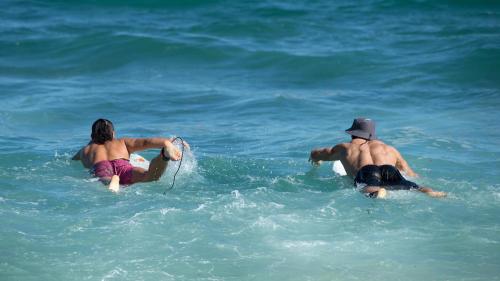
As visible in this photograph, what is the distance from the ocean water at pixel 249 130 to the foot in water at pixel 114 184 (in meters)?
0.10

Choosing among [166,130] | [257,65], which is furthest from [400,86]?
[166,130]

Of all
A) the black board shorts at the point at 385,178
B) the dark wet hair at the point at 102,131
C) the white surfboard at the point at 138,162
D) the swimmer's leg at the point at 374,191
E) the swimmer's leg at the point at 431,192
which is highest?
the dark wet hair at the point at 102,131

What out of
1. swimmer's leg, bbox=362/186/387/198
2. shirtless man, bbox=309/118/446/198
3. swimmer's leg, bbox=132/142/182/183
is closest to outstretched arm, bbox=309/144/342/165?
shirtless man, bbox=309/118/446/198

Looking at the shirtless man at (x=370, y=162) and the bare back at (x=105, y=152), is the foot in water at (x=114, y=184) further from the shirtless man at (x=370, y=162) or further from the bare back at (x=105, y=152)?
the shirtless man at (x=370, y=162)

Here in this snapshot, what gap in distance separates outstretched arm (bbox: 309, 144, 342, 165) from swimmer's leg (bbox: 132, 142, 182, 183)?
1.88 m

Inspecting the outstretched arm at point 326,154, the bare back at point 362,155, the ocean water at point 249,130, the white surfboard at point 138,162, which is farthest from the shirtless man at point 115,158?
the bare back at point 362,155

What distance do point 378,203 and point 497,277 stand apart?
2.16 m

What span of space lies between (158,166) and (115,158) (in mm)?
838

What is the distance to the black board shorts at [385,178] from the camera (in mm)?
9938

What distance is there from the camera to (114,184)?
10117 mm

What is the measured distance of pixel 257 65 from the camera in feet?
63.8

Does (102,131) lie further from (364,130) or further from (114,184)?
(364,130)

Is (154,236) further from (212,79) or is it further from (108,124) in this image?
(212,79)

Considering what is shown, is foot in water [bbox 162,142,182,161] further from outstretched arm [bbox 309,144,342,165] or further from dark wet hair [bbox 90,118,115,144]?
outstretched arm [bbox 309,144,342,165]
